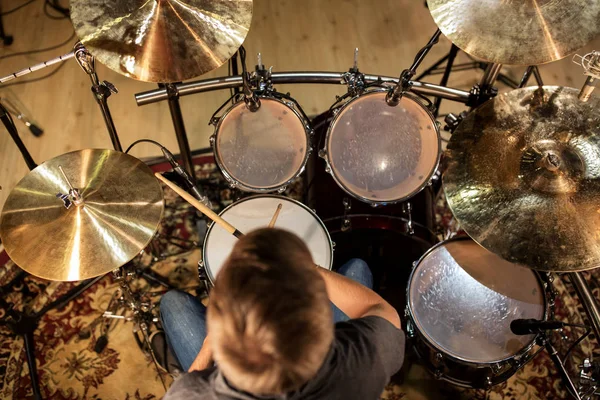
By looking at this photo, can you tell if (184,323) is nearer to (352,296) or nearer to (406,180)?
(352,296)

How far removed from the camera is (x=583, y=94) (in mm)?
1653

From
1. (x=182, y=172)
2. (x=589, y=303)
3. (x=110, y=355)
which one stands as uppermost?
(x=182, y=172)

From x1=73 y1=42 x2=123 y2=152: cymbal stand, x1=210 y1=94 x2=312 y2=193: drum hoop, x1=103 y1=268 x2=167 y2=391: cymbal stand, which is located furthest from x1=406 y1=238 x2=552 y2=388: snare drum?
x1=73 y1=42 x2=123 y2=152: cymbal stand

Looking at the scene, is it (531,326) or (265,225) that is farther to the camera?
(265,225)

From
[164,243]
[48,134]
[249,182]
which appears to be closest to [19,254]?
[249,182]

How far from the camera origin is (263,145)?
196cm

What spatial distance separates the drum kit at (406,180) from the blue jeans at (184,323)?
130mm

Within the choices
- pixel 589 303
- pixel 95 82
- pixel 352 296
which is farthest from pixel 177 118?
pixel 589 303

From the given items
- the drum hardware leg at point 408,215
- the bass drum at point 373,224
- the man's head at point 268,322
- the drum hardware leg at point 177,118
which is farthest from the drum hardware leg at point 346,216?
the man's head at point 268,322

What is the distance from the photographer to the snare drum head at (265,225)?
183 centimetres

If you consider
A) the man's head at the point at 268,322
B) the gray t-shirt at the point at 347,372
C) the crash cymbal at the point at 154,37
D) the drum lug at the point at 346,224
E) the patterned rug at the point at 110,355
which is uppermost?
the crash cymbal at the point at 154,37

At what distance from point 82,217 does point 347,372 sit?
3.08 ft

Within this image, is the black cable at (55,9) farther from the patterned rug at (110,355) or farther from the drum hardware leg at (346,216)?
the drum hardware leg at (346,216)

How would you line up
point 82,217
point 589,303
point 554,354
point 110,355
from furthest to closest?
1. point 110,355
2. point 589,303
3. point 554,354
4. point 82,217
